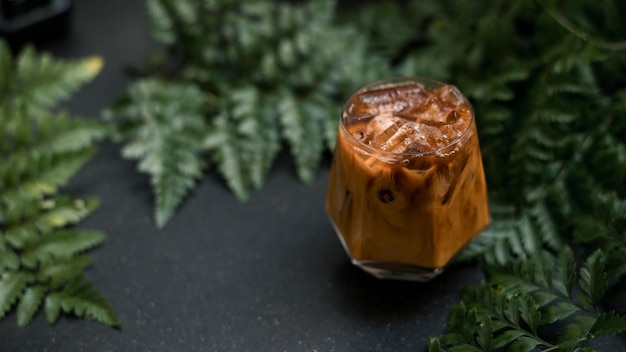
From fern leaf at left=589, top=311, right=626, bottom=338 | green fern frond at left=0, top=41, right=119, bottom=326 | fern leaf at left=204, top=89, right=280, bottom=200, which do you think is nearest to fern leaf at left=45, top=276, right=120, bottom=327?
green fern frond at left=0, top=41, right=119, bottom=326

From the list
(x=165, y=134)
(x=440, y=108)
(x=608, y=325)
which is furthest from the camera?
(x=165, y=134)

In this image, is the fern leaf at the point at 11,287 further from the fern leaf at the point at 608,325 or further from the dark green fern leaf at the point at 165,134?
the fern leaf at the point at 608,325

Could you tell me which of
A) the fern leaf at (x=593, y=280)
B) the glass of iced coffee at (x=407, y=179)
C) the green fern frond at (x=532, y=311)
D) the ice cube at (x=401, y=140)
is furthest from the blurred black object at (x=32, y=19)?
the fern leaf at (x=593, y=280)

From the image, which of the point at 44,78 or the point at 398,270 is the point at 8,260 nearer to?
the point at 44,78

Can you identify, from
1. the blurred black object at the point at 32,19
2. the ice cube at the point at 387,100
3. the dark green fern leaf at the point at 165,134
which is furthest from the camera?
the blurred black object at the point at 32,19

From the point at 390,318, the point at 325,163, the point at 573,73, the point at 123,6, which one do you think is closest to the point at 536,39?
the point at 573,73

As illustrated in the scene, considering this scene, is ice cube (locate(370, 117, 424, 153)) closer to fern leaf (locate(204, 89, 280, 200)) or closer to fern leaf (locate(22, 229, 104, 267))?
fern leaf (locate(204, 89, 280, 200))

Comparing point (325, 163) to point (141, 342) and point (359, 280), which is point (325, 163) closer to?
point (359, 280)

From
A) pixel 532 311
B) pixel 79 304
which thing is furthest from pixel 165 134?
pixel 532 311
